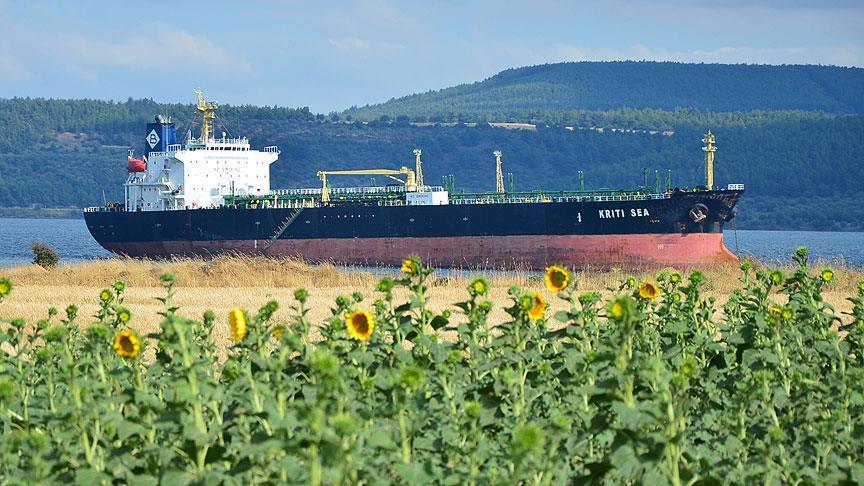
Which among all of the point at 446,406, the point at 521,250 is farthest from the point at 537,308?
the point at 521,250

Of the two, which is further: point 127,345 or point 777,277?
point 777,277

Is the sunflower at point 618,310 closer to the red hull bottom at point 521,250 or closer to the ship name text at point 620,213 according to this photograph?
the red hull bottom at point 521,250

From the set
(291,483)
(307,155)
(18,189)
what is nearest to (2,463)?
(291,483)

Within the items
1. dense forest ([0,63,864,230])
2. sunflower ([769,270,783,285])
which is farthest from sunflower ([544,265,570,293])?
dense forest ([0,63,864,230])

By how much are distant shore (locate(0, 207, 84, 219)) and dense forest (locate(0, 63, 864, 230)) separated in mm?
973

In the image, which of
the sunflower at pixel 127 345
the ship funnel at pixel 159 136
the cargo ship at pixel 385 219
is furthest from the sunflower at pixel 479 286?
the ship funnel at pixel 159 136

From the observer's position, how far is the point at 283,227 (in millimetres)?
57125

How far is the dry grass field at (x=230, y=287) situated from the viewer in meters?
25.5

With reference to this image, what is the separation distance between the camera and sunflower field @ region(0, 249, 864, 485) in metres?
7.21

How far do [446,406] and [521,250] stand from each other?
141ft

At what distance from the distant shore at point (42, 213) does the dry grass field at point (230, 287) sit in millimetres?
142587

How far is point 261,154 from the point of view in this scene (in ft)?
211

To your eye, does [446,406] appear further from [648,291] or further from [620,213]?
[620,213]

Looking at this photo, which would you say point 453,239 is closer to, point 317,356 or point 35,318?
point 35,318
